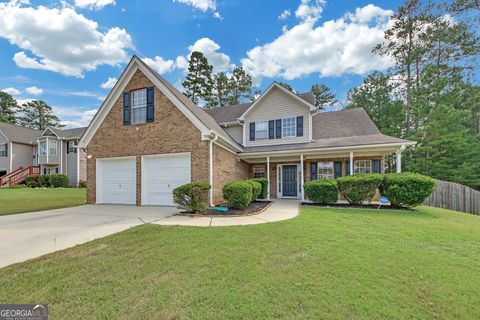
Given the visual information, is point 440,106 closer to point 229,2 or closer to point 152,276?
point 229,2

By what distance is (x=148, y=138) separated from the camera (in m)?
11.1

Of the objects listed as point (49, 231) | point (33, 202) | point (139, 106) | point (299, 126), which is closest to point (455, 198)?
point (299, 126)

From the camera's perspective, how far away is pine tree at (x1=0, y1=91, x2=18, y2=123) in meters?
41.5

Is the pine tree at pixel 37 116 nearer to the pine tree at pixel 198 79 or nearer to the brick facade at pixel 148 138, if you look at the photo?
the pine tree at pixel 198 79

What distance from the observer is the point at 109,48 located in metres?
15.5

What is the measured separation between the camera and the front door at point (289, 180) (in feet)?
47.7

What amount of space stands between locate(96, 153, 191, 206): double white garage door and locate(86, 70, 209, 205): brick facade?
1.04 ft

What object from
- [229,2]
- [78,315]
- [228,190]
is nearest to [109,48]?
[229,2]

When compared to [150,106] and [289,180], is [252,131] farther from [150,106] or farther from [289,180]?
[150,106]

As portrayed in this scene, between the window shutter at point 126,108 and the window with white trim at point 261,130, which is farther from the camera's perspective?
the window with white trim at point 261,130

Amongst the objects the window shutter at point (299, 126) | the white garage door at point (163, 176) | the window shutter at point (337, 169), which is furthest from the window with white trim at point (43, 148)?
the window shutter at point (337, 169)

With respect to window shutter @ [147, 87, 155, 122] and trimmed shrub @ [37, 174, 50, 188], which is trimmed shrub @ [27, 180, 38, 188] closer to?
trimmed shrub @ [37, 174, 50, 188]

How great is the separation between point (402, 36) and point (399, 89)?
188 inches

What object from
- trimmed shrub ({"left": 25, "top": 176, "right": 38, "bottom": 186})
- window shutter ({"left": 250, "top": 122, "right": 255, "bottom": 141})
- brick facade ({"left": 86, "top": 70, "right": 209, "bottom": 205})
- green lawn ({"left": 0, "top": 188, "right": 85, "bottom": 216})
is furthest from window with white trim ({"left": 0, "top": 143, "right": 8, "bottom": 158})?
window shutter ({"left": 250, "top": 122, "right": 255, "bottom": 141})
